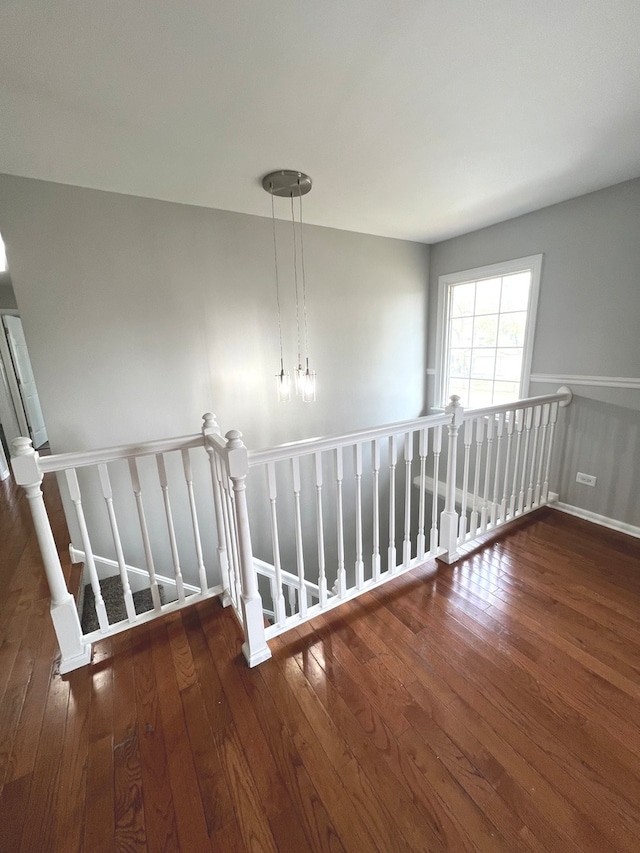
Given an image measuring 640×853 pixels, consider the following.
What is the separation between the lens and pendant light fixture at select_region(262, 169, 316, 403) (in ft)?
7.04

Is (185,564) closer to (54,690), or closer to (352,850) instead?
(54,690)

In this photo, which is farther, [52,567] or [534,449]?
[534,449]

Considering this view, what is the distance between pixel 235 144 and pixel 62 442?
2033mm

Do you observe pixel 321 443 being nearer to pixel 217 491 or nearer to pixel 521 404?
pixel 217 491

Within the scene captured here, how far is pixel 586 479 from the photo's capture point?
8.98 ft

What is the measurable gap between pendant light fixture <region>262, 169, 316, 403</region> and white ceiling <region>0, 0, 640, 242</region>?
0.30 feet

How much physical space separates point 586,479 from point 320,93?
10.0 feet

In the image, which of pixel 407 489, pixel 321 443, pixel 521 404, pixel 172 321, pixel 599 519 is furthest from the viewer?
pixel 599 519

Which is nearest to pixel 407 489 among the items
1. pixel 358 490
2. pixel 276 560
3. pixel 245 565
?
pixel 358 490

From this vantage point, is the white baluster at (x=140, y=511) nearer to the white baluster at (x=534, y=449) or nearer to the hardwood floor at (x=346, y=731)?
the hardwood floor at (x=346, y=731)

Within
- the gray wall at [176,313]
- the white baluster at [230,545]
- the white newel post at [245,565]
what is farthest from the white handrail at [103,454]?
the gray wall at [176,313]

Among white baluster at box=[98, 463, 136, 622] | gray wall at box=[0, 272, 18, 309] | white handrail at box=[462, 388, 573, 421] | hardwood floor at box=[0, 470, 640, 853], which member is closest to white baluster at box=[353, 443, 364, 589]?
hardwood floor at box=[0, 470, 640, 853]

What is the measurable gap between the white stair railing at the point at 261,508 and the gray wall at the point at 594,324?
241mm

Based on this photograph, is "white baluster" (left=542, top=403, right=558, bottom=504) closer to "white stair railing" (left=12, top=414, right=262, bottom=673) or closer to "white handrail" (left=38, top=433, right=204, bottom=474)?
"white stair railing" (left=12, top=414, right=262, bottom=673)
